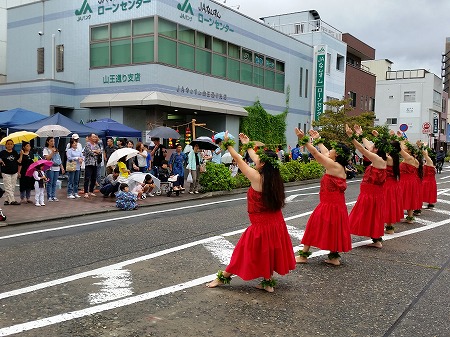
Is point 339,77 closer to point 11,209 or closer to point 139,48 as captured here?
point 139,48

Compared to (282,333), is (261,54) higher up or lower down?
higher up

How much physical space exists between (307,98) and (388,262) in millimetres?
27133

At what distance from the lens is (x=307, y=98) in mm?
33125

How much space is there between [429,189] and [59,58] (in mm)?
19128

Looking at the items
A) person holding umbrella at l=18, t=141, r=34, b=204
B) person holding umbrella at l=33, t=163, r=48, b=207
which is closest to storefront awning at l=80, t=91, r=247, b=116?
person holding umbrella at l=18, t=141, r=34, b=204

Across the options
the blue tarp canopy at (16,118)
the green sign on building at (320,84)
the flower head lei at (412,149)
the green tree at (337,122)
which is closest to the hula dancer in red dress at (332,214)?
the flower head lei at (412,149)

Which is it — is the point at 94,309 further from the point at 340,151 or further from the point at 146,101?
the point at 146,101

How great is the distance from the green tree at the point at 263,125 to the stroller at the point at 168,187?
37.1 ft

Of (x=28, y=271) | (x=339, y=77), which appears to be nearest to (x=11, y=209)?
(x=28, y=271)

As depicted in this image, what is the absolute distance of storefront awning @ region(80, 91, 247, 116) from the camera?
64.7ft

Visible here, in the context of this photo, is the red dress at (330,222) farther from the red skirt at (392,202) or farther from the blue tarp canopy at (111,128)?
the blue tarp canopy at (111,128)

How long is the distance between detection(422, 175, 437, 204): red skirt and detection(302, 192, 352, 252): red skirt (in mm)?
7020

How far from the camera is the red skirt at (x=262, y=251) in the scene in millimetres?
5350

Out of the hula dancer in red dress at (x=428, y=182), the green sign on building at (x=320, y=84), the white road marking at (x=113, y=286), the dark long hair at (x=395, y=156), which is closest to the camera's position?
the white road marking at (x=113, y=286)
